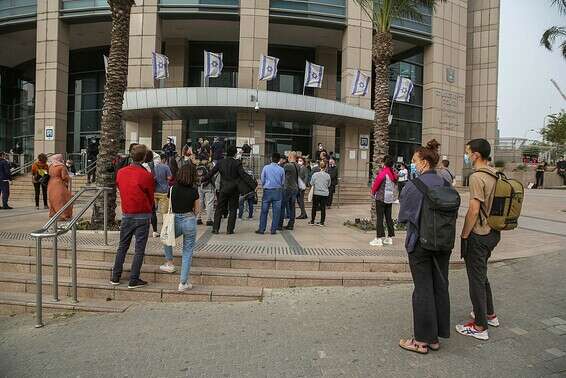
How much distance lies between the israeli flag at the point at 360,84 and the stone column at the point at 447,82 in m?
6.68

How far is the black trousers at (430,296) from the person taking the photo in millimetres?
3943

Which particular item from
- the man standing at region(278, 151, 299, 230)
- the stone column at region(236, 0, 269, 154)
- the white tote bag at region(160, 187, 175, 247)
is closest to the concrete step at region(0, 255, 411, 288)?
the white tote bag at region(160, 187, 175, 247)

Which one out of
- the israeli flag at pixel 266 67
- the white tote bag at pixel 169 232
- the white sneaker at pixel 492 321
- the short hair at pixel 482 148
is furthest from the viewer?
the israeli flag at pixel 266 67

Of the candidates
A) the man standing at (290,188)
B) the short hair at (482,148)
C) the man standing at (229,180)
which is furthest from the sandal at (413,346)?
the man standing at (290,188)

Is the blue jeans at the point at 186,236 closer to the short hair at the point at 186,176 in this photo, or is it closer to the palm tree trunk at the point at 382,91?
the short hair at the point at 186,176

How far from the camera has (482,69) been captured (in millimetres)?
30969

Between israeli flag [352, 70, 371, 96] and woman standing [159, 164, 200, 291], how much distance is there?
1866cm

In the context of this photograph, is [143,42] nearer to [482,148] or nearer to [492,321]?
[482,148]

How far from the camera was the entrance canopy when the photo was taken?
70.7ft

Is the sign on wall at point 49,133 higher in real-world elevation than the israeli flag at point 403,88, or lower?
lower

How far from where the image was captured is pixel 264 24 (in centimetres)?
2289

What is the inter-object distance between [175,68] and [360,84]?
11.4m

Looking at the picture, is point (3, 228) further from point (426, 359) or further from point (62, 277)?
point (426, 359)

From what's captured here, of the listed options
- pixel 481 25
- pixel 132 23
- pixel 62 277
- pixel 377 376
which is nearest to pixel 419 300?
pixel 377 376
